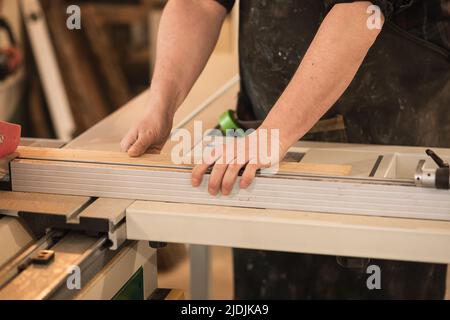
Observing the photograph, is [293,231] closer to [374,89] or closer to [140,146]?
[140,146]

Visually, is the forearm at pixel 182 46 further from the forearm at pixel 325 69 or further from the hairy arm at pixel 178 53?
the forearm at pixel 325 69

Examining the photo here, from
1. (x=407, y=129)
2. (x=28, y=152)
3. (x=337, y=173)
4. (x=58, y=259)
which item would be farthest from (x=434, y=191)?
(x=28, y=152)

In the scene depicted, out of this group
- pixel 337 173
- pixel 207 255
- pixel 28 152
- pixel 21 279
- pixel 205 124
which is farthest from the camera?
pixel 207 255

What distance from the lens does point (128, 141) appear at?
1.38 meters

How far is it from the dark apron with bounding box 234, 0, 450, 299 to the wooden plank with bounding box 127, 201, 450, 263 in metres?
0.42

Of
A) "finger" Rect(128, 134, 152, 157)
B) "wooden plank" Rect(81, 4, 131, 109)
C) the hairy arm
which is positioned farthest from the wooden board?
"wooden plank" Rect(81, 4, 131, 109)

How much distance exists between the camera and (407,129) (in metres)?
1.55

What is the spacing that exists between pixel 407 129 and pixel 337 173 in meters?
0.38

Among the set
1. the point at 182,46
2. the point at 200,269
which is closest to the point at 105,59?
the point at 200,269

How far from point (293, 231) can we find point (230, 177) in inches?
5.1

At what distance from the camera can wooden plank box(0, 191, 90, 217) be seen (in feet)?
3.93

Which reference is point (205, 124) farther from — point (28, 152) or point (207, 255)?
point (207, 255)

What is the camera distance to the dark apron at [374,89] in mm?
1493

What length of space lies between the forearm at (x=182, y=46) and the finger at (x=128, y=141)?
0.37 ft
